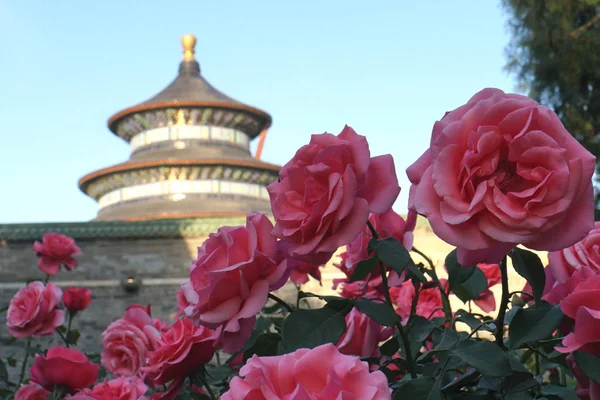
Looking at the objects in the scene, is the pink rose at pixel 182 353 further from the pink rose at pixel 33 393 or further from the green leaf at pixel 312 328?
the pink rose at pixel 33 393

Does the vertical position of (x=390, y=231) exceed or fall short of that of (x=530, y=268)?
it exceeds it

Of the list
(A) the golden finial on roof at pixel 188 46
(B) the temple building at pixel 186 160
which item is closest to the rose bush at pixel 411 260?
(B) the temple building at pixel 186 160

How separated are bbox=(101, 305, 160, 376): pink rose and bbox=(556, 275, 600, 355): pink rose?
883 mm

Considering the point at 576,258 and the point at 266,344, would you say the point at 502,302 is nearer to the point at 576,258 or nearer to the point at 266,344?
the point at 576,258

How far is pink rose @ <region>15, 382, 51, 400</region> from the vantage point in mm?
1531

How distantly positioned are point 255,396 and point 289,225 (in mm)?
211

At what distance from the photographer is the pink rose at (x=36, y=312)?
205cm

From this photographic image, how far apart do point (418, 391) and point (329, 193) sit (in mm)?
205

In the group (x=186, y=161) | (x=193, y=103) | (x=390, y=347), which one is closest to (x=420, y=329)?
(x=390, y=347)

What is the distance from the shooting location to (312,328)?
2.59ft

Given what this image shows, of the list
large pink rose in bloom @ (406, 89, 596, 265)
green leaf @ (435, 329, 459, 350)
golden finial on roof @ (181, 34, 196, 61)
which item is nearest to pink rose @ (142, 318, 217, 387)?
green leaf @ (435, 329, 459, 350)

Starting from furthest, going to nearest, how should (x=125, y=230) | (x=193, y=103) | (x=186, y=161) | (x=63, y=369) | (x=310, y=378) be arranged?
(x=193, y=103) → (x=186, y=161) → (x=125, y=230) → (x=63, y=369) → (x=310, y=378)

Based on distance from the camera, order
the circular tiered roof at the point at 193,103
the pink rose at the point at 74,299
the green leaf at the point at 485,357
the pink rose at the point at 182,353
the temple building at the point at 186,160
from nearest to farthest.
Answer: the green leaf at the point at 485,357
the pink rose at the point at 182,353
the pink rose at the point at 74,299
the temple building at the point at 186,160
the circular tiered roof at the point at 193,103

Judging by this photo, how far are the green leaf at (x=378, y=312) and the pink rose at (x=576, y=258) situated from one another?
19 centimetres
